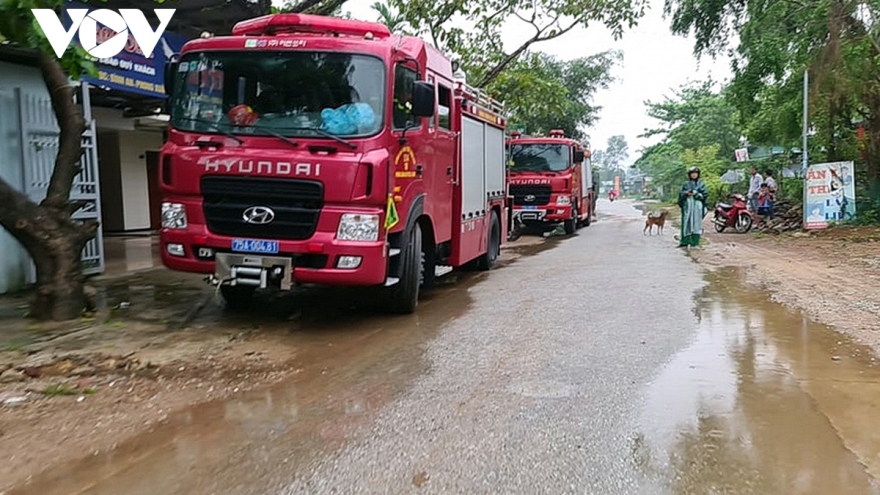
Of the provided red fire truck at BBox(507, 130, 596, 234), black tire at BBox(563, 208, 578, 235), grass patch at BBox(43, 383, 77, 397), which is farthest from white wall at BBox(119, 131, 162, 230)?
grass patch at BBox(43, 383, 77, 397)

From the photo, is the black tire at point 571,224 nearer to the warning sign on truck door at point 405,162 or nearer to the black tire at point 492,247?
the black tire at point 492,247

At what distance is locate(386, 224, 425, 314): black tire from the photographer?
24.5 ft

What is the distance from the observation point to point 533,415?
14.8 feet

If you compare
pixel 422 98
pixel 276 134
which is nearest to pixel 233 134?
pixel 276 134

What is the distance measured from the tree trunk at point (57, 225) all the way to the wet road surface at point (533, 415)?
144cm

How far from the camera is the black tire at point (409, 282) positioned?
7.48 m

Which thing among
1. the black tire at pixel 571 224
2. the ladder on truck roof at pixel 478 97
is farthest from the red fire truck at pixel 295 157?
the black tire at pixel 571 224

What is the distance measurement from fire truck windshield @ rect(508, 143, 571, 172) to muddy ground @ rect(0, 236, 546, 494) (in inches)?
428

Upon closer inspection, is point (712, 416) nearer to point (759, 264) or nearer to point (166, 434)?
point (166, 434)

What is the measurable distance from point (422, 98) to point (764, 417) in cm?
426

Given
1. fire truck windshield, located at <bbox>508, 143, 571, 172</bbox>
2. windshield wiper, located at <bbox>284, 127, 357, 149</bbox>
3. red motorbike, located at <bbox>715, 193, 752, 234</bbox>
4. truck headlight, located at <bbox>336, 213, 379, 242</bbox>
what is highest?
fire truck windshield, located at <bbox>508, 143, 571, 172</bbox>

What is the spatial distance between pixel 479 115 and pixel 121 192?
1184 cm
